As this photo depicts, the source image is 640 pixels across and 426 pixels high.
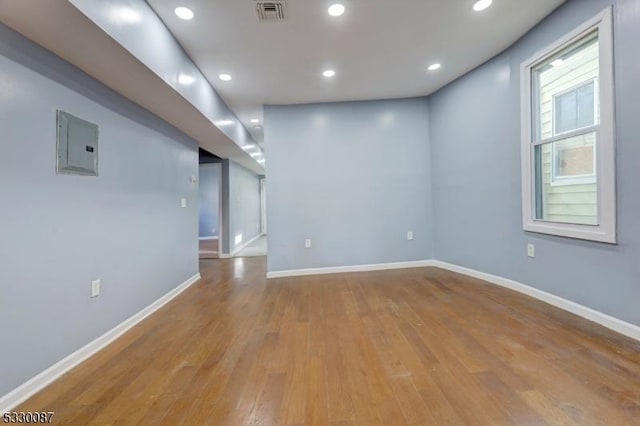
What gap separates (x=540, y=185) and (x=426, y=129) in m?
1.96

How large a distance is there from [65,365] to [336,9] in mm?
3263

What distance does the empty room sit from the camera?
1.58 meters

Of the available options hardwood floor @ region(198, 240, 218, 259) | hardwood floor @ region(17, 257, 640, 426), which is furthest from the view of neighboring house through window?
hardwood floor @ region(198, 240, 218, 259)

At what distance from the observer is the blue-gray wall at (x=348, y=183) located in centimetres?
432

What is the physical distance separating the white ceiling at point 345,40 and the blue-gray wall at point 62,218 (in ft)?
3.07

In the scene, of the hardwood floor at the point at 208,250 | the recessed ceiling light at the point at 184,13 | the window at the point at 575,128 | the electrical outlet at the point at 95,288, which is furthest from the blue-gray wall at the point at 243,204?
the window at the point at 575,128

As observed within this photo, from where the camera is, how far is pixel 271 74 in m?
3.33

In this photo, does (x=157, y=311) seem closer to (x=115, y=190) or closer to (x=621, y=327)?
(x=115, y=190)

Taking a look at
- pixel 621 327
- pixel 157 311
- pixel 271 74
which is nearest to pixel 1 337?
pixel 157 311

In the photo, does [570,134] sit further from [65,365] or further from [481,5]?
[65,365]

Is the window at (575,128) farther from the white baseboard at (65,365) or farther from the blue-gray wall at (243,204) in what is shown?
the blue-gray wall at (243,204)

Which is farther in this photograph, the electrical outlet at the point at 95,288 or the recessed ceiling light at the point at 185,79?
the recessed ceiling light at the point at 185,79

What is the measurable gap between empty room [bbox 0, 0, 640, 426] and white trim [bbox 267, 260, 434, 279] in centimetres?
3

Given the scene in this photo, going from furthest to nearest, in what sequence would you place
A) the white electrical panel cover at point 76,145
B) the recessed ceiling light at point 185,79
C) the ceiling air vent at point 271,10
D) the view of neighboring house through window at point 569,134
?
the recessed ceiling light at point 185,79 → the view of neighboring house through window at point 569,134 → the ceiling air vent at point 271,10 → the white electrical panel cover at point 76,145
